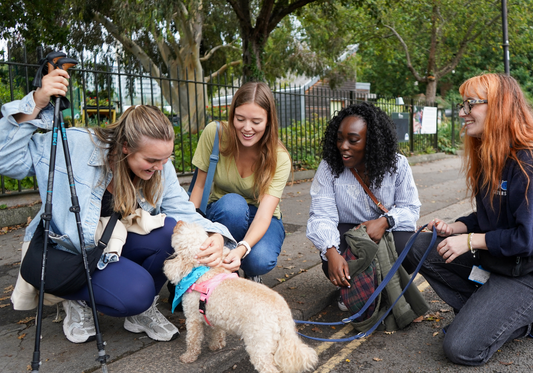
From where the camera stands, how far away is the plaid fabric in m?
3.11

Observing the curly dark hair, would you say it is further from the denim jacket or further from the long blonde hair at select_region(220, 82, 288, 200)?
the denim jacket

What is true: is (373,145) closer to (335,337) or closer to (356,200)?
(356,200)

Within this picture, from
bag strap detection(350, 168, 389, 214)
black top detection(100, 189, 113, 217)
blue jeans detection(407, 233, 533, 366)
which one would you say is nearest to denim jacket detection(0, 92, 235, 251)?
black top detection(100, 189, 113, 217)

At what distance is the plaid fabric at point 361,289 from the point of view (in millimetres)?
3113

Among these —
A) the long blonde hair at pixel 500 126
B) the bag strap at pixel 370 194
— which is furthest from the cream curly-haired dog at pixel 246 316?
the long blonde hair at pixel 500 126

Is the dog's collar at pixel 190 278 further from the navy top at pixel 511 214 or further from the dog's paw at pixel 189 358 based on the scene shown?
the navy top at pixel 511 214

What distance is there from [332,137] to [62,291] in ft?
7.75

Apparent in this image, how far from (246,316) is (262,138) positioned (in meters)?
1.72

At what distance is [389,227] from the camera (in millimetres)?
3381

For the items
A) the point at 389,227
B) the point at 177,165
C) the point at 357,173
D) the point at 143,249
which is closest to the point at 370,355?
the point at 389,227

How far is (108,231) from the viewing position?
2.71m

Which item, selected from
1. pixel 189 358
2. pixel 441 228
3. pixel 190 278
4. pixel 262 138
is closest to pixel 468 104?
pixel 441 228

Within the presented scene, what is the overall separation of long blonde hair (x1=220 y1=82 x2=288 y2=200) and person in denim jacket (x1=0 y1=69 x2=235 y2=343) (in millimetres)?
695

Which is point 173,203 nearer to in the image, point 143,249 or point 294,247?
point 143,249
